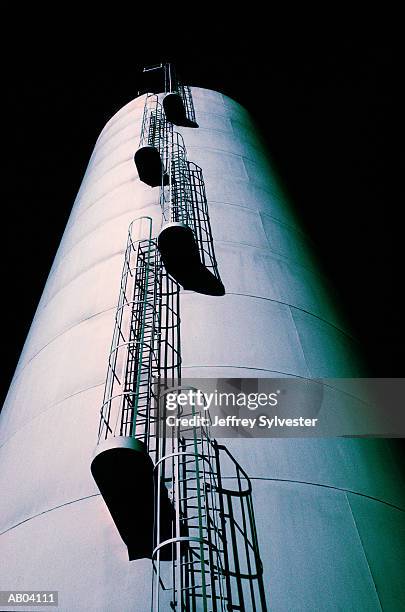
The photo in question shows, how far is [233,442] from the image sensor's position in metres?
7.34

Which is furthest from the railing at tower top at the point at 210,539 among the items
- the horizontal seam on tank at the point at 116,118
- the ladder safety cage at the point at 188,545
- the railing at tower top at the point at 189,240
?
the horizontal seam on tank at the point at 116,118

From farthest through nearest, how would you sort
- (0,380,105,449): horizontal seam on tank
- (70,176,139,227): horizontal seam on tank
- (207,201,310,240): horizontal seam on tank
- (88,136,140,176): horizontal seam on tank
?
1. (88,136,140,176): horizontal seam on tank
2. (70,176,139,227): horizontal seam on tank
3. (207,201,310,240): horizontal seam on tank
4. (0,380,105,449): horizontal seam on tank

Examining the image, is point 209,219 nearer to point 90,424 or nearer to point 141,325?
point 141,325

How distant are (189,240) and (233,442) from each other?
4.38 m

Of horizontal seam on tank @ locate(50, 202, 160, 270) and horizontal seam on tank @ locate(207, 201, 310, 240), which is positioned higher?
horizontal seam on tank @ locate(50, 202, 160, 270)

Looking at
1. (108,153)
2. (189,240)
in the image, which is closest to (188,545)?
(189,240)

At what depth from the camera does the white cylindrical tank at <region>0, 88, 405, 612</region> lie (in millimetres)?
6086

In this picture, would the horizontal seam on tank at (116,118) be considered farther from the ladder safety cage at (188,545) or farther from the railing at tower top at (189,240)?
the ladder safety cage at (188,545)

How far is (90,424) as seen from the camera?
8047 mm

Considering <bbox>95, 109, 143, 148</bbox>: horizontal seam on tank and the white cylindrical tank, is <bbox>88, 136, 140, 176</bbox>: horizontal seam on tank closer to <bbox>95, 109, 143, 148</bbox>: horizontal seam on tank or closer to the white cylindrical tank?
<bbox>95, 109, 143, 148</bbox>: horizontal seam on tank

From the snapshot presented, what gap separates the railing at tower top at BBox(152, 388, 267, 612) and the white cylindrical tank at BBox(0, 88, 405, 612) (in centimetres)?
21

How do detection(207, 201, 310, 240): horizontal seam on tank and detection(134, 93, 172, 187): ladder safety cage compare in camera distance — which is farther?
detection(134, 93, 172, 187): ladder safety cage

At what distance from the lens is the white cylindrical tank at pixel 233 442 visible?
20.0 feet

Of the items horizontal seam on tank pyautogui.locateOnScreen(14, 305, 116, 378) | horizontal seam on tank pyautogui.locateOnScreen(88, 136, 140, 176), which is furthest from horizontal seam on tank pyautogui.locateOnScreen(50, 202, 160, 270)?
horizontal seam on tank pyautogui.locateOnScreen(88, 136, 140, 176)
